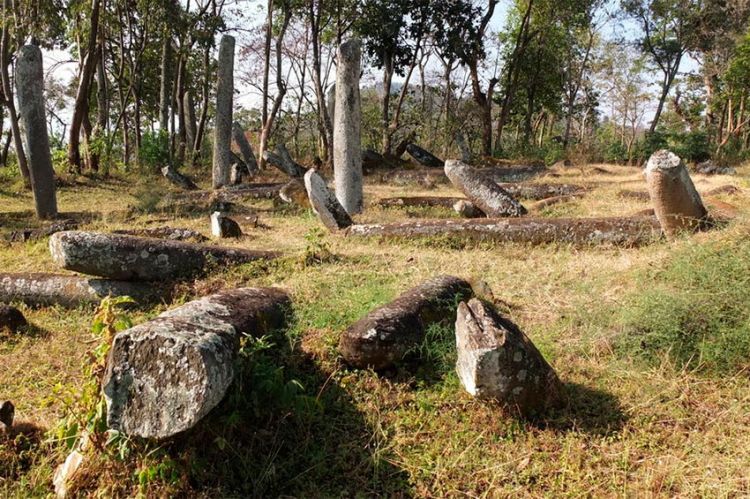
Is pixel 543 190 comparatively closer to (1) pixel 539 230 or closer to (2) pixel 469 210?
(2) pixel 469 210

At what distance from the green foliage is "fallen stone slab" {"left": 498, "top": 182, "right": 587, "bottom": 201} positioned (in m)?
8.77

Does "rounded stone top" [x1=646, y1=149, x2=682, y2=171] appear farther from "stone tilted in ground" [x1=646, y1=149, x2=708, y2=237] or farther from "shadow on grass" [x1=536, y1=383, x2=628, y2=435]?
"shadow on grass" [x1=536, y1=383, x2=628, y2=435]

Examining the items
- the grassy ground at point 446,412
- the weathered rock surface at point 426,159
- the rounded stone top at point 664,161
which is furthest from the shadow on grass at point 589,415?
the weathered rock surface at point 426,159

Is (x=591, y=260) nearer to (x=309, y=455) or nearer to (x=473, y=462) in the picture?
(x=473, y=462)

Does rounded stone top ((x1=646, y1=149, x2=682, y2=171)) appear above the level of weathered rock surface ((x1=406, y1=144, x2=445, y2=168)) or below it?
below

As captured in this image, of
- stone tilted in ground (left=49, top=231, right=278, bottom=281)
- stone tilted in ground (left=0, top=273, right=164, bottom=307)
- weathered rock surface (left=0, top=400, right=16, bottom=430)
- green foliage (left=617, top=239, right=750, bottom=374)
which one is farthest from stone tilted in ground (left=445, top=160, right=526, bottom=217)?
weathered rock surface (left=0, top=400, right=16, bottom=430)

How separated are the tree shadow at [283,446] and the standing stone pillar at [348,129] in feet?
26.6

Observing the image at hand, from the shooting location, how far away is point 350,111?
11906 millimetres

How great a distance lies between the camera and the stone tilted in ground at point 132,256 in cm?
593

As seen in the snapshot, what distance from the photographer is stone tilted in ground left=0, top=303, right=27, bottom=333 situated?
556 centimetres

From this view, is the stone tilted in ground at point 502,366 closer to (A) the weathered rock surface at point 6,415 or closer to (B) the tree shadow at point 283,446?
(B) the tree shadow at point 283,446

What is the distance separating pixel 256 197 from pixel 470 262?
8.46 m

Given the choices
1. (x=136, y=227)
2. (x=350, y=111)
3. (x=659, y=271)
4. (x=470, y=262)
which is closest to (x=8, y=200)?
(x=136, y=227)

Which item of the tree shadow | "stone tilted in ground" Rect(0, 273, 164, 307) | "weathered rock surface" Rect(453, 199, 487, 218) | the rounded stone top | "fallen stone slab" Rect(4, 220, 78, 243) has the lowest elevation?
the tree shadow
